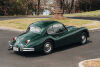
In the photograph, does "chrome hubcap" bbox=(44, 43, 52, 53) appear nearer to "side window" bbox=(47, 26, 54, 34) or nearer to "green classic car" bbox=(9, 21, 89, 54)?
"green classic car" bbox=(9, 21, 89, 54)

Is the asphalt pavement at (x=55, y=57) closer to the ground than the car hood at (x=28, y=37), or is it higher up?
closer to the ground

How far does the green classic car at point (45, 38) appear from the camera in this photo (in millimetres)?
10273

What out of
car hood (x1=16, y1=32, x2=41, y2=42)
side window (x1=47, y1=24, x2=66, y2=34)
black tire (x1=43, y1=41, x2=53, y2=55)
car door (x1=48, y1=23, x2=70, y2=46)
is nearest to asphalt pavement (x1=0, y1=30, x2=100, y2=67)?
black tire (x1=43, y1=41, x2=53, y2=55)

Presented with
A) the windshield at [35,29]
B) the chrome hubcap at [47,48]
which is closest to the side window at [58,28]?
the windshield at [35,29]

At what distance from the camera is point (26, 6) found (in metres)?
58.8

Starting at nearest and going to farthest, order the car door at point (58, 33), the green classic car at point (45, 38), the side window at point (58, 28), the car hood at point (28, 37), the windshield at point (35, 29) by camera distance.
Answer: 1. the green classic car at point (45, 38)
2. the car hood at point (28, 37)
3. the windshield at point (35, 29)
4. the car door at point (58, 33)
5. the side window at point (58, 28)

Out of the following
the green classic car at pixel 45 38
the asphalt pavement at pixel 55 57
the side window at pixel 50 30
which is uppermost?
the side window at pixel 50 30

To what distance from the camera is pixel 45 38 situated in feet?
34.9

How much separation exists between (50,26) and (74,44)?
7.72ft

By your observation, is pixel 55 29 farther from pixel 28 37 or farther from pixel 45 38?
pixel 28 37

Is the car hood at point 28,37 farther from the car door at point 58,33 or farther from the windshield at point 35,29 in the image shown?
the car door at point 58,33

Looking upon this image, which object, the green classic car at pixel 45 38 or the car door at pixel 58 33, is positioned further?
the car door at pixel 58 33

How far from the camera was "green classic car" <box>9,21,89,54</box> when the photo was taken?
33.7 feet

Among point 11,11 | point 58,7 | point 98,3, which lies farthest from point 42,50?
point 98,3
